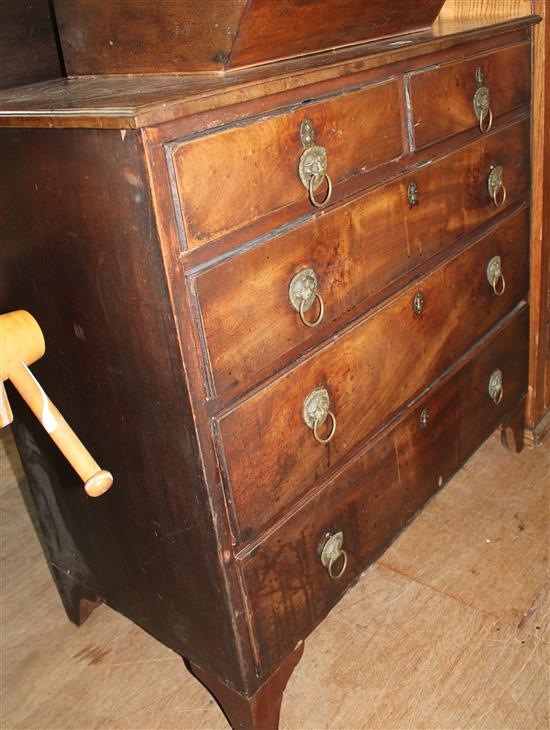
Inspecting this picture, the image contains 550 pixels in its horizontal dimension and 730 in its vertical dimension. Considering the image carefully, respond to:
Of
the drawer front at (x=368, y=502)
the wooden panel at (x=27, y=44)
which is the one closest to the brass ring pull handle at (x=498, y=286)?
the drawer front at (x=368, y=502)

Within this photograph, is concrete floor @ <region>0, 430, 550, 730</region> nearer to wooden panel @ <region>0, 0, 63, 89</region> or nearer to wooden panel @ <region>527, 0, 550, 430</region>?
wooden panel @ <region>527, 0, 550, 430</region>

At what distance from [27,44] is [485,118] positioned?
1002 millimetres

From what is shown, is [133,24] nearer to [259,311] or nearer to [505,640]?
[259,311]

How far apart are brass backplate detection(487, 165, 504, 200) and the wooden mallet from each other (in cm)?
111

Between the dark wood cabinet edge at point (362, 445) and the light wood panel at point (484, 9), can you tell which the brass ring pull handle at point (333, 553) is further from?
the light wood panel at point (484, 9)

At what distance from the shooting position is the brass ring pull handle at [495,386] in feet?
6.55

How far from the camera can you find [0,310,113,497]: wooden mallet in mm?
1097

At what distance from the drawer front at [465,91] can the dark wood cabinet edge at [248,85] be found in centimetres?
4

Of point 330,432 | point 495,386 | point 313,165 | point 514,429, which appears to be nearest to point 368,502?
point 330,432

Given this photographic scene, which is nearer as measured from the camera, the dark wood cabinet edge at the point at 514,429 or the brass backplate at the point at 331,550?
the brass backplate at the point at 331,550

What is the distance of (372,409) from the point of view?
1.57m

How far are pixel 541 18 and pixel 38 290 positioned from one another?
53.2 inches

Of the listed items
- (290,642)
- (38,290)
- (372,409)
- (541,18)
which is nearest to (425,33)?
(541,18)

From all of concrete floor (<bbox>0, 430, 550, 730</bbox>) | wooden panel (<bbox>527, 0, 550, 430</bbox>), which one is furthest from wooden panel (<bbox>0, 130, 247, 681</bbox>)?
wooden panel (<bbox>527, 0, 550, 430</bbox>)
